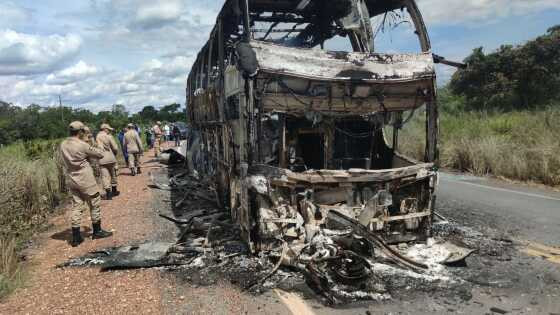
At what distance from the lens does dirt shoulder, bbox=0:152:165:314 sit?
14.1 feet

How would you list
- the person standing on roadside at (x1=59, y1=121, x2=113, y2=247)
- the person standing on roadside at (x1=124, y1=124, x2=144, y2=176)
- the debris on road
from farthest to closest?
the person standing on roadside at (x1=124, y1=124, x2=144, y2=176) < the person standing on roadside at (x1=59, y1=121, x2=113, y2=247) < the debris on road

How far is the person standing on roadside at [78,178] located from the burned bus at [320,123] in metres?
2.27

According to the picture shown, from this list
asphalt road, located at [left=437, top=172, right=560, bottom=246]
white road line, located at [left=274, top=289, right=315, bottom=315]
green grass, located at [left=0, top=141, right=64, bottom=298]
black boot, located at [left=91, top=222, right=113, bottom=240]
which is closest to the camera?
white road line, located at [left=274, top=289, right=315, bottom=315]

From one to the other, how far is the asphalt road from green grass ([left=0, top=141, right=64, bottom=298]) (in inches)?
272

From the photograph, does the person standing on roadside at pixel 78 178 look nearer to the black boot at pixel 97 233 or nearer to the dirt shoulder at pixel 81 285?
the black boot at pixel 97 233

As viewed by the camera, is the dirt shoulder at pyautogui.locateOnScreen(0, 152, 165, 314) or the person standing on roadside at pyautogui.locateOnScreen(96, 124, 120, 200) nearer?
the dirt shoulder at pyautogui.locateOnScreen(0, 152, 165, 314)

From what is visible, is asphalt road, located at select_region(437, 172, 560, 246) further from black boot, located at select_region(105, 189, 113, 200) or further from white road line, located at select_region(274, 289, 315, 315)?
black boot, located at select_region(105, 189, 113, 200)

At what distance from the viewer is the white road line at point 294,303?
13.2 ft

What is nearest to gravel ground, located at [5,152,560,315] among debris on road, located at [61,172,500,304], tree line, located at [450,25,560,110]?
debris on road, located at [61,172,500,304]

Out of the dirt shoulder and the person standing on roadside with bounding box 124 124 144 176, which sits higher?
the person standing on roadside with bounding box 124 124 144 176

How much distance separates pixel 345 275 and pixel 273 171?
5.14ft

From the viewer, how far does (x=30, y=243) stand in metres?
7.02

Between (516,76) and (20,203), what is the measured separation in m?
23.4

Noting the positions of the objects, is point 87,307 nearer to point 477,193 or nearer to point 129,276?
point 129,276
